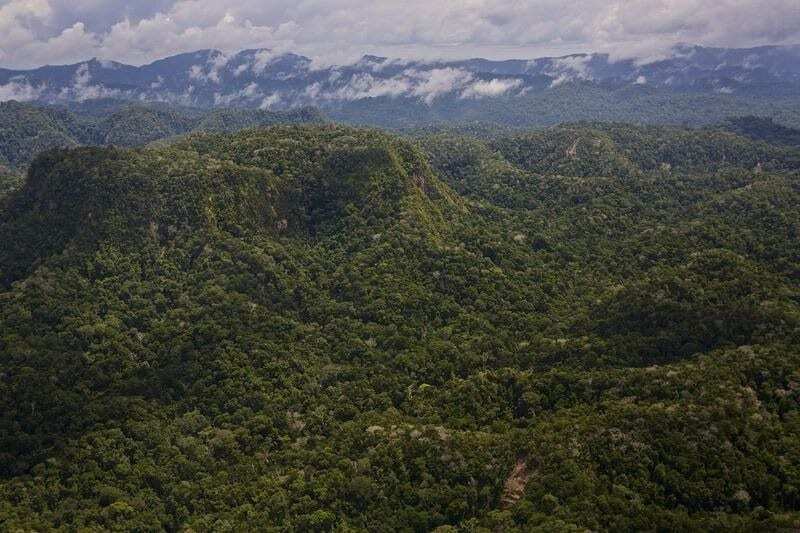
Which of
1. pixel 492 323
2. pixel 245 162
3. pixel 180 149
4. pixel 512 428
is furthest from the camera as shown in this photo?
pixel 180 149

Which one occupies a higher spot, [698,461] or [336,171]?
[336,171]

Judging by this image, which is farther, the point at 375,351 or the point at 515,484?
the point at 375,351

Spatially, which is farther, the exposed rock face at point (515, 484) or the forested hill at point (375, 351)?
the forested hill at point (375, 351)

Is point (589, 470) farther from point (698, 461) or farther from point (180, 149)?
point (180, 149)

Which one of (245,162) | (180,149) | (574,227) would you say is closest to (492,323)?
(574,227)

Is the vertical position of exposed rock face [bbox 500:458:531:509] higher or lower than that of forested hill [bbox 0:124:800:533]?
lower

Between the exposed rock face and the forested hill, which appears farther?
the forested hill

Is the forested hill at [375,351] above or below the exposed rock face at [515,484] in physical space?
above

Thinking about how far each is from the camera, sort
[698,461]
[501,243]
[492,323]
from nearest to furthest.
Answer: [698,461]
[492,323]
[501,243]
